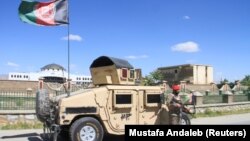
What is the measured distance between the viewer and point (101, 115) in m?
11.5

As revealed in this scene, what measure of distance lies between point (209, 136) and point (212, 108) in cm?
1793

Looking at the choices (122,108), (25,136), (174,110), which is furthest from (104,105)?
(25,136)

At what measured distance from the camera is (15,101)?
18.1m

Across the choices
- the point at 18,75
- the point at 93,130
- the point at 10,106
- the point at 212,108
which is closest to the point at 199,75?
the point at 18,75

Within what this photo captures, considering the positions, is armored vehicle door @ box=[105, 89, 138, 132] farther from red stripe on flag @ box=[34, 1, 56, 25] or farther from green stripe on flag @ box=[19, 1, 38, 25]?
green stripe on flag @ box=[19, 1, 38, 25]

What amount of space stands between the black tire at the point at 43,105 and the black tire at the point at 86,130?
1.25 meters

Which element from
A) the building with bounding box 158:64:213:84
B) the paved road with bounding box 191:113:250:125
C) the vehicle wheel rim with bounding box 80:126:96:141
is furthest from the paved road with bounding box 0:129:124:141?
the building with bounding box 158:64:213:84

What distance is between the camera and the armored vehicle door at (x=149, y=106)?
482 inches

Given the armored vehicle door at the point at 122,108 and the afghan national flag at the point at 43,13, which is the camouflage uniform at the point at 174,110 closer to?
the armored vehicle door at the point at 122,108

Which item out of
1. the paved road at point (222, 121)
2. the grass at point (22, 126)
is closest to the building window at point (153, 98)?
the grass at point (22, 126)

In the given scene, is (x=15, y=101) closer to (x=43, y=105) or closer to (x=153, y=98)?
(x=43, y=105)

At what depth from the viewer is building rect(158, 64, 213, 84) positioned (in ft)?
285

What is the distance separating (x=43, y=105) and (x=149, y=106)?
3.09 metres

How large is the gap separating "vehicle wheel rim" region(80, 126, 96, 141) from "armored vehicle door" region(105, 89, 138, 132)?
639mm
